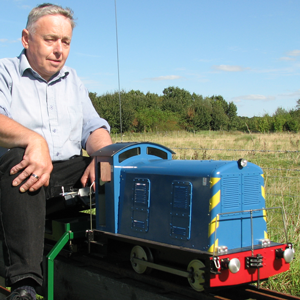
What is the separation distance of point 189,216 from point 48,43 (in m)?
1.86

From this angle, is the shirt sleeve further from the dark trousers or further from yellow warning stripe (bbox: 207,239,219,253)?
yellow warning stripe (bbox: 207,239,219,253)

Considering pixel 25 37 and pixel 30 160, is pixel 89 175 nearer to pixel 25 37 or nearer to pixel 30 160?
pixel 30 160

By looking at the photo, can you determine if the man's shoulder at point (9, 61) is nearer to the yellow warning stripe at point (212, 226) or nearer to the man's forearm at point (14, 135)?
the man's forearm at point (14, 135)

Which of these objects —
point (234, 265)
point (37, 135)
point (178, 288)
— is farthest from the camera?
point (178, 288)

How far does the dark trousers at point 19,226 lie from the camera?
7.80ft

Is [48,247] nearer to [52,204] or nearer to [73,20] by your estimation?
[52,204]

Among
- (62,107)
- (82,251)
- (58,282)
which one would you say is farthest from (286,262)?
(62,107)

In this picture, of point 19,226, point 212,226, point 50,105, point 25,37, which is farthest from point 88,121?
point 212,226

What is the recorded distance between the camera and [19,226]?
2418 millimetres

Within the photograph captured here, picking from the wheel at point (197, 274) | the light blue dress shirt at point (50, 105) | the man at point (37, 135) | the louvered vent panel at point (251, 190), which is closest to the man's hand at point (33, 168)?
the man at point (37, 135)

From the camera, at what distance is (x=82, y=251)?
3695 millimetres

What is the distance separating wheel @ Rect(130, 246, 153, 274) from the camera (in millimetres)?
3152

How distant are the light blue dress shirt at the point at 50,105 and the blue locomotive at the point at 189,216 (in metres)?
0.34

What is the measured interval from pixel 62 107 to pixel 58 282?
1.72m
